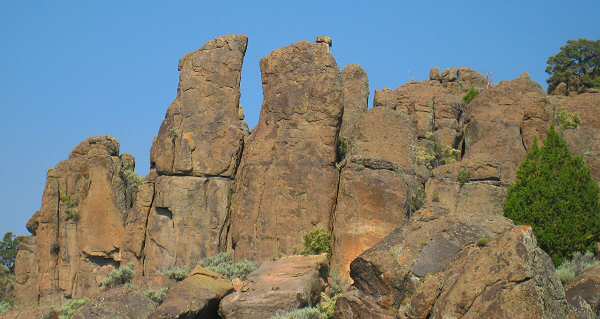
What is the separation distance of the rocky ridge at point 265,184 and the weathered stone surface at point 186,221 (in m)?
0.05

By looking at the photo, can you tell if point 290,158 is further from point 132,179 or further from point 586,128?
point 586,128

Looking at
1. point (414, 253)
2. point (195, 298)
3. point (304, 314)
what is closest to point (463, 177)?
point (414, 253)

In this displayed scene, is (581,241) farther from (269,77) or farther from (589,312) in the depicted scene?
(269,77)

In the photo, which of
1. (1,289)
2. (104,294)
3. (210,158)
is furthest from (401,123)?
(1,289)

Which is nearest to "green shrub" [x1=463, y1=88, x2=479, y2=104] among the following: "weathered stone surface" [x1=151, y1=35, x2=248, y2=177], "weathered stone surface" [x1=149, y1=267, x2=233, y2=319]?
"weathered stone surface" [x1=151, y1=35, x2=248, y2=177]

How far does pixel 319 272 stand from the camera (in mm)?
34781

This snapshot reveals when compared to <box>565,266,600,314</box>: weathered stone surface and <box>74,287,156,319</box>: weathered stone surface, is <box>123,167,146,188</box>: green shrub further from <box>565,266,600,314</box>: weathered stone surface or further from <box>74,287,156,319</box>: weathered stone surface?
<box>565,266,600,314</box>: weathered stone surface

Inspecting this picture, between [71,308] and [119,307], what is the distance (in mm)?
3636

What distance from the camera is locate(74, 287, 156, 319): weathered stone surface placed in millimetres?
35250

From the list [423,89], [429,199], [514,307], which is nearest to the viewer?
[514,307]

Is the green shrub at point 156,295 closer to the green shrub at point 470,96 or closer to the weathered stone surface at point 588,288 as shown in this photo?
the weathered stone surface at point 588,288

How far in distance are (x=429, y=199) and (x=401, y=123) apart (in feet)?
11.9

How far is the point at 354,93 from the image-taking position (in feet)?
165

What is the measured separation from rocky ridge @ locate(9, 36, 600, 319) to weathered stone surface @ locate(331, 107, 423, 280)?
0.05 meters
